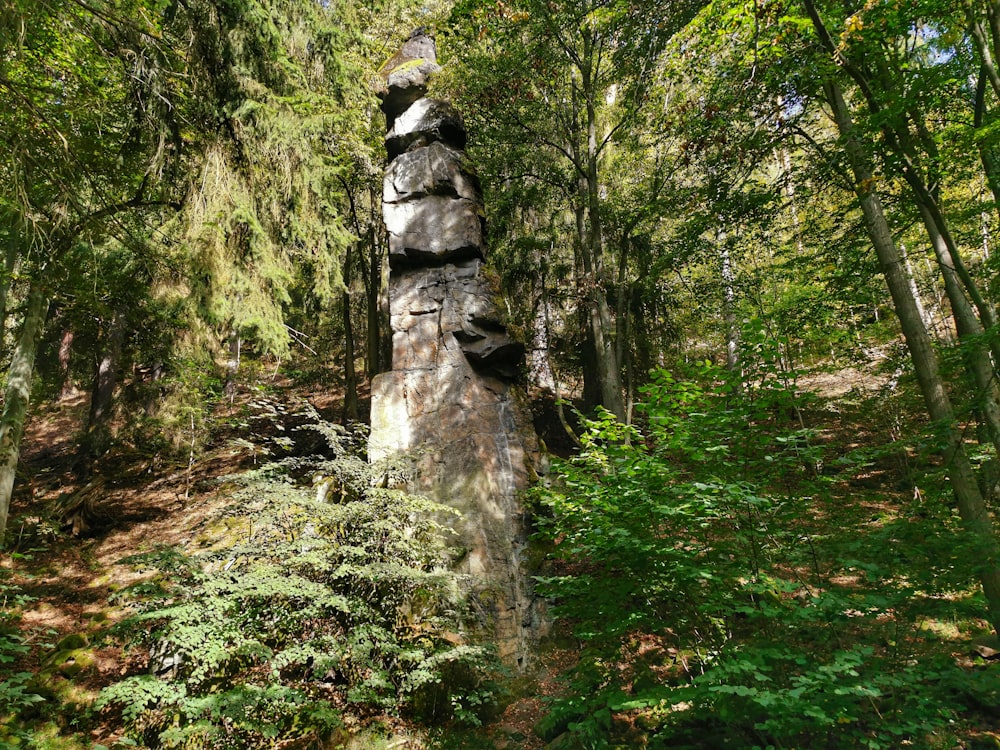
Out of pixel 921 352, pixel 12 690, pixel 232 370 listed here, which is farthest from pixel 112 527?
pixel 921 352

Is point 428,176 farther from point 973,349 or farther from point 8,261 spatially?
point 973,349

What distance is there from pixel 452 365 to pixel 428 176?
334 cm

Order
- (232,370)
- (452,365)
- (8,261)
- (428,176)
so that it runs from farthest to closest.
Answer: (232,370) < (428,176) < (452,365) < (8,261)

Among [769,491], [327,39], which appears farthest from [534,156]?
[769,491]

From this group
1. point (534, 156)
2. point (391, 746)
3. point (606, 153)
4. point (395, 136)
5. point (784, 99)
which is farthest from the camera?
point (606, 153)

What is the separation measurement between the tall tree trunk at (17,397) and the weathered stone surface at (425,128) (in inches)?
226

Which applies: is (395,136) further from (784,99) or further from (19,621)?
(19,621)

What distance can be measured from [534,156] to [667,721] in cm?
943

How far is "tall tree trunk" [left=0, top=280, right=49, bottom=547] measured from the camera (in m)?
5.59

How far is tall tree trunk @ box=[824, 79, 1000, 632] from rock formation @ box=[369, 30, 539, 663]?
4.58 metres

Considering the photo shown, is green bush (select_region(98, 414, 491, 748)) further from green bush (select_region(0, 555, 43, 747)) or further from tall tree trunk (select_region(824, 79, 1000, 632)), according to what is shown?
tall tree trunk (select_region(824, 79, 1000, 632))

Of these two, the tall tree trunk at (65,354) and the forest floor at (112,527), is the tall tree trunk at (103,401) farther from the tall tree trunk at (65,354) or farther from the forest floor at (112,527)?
the tall tree trunk at (65,354)

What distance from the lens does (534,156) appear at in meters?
10.2

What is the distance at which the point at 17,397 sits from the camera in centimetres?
579
